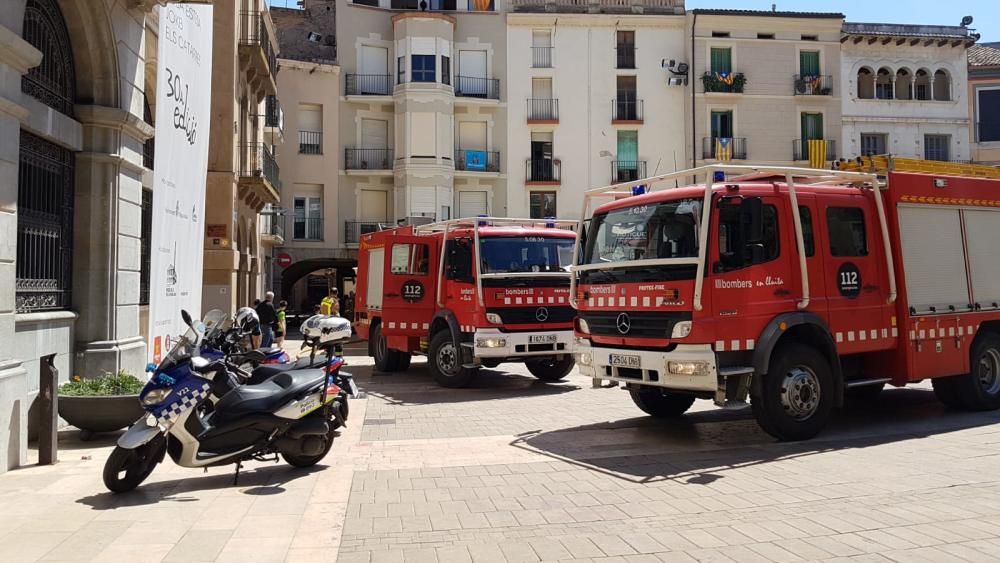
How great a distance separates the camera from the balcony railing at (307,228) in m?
36.1

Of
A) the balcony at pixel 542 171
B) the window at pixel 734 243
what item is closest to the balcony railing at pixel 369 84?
the balcony at pixel 542 171

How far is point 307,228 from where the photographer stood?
119 feet

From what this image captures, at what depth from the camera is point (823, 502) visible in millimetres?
6051

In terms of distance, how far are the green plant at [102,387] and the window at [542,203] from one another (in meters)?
29.1

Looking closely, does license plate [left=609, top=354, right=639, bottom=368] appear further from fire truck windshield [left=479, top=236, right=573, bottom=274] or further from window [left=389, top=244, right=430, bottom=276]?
window [left=389, top=244, right=430, bottom=276]

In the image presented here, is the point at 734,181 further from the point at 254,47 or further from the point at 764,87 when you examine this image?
the point at 764,87

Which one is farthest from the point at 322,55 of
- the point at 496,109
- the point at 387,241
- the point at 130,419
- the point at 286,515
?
the point at 286,515

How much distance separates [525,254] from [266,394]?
6.94 m

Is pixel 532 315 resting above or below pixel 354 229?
below

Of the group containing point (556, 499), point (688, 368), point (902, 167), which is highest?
point (902, 167)

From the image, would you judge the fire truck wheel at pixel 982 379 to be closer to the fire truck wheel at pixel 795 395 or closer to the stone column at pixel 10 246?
the fire truck wheel at pixel 795 395

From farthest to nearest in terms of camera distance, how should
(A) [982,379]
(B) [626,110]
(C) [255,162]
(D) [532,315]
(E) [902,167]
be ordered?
(B) [626,110], (C) [255,162], (D) [532,315], (A) [982,379], (E) [902,167]

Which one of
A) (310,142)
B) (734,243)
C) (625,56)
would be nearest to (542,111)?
(625,56)

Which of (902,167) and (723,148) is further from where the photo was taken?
(723,148)
